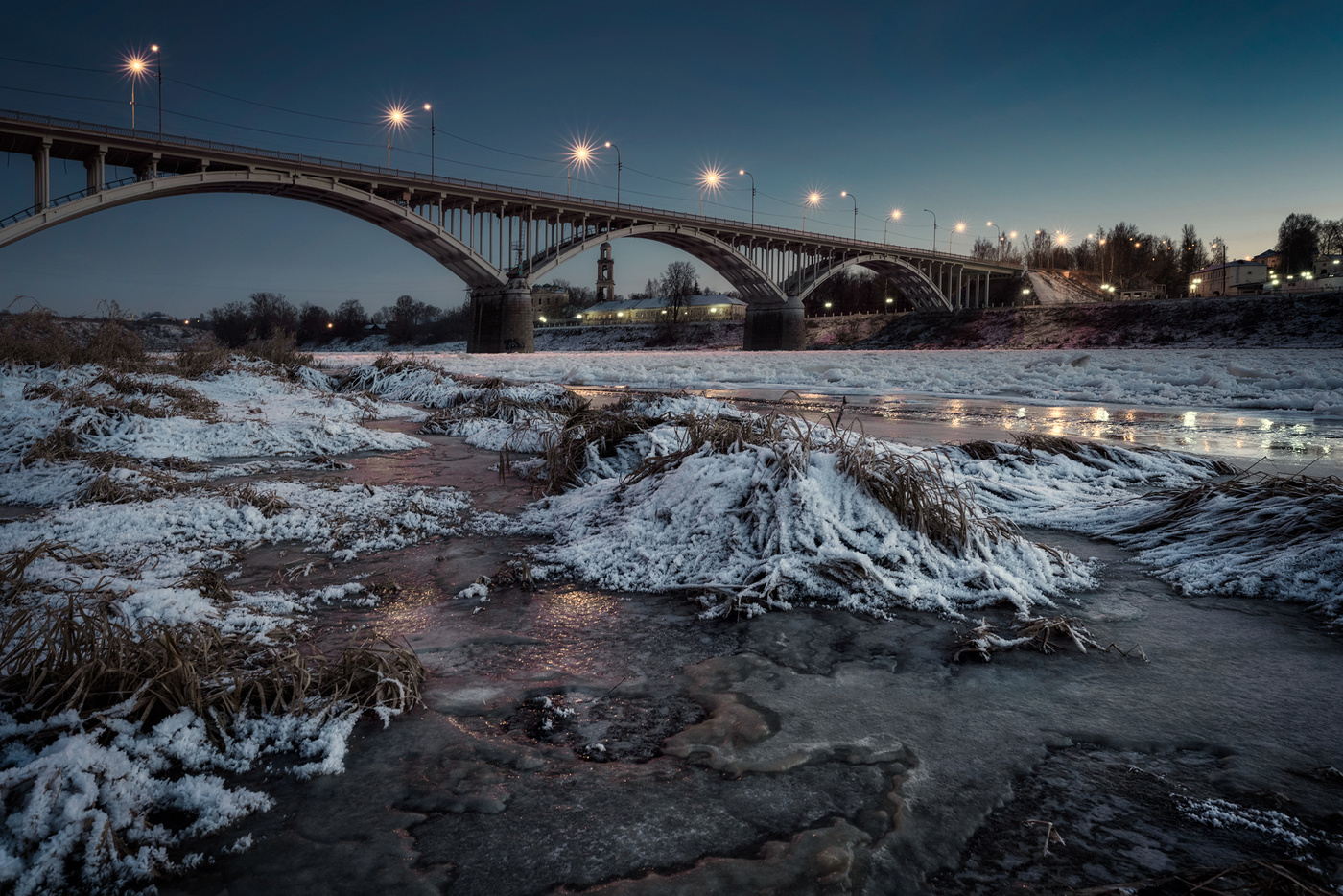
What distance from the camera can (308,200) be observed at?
4109 centimetres

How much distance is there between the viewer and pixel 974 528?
2863 mm

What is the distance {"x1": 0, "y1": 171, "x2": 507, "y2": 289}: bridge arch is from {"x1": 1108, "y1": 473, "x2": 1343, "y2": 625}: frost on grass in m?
40.8

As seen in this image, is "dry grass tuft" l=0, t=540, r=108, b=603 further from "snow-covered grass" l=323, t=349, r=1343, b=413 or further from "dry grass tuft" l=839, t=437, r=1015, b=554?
"snow-covered grass" l=323, t=349, r=1343, b=413

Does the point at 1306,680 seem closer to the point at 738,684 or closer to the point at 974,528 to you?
the point at 974,528

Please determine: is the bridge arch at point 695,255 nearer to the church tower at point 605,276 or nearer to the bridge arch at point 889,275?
the bridge arch at point 889,275

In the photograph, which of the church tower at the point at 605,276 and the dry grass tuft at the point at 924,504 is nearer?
the dry grass tuft at the point at 924,504

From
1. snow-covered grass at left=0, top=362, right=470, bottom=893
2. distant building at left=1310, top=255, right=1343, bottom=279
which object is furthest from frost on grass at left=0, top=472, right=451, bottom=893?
distant building at left=1310, top=255, right=1343, bottom=279

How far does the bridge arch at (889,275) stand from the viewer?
206ft

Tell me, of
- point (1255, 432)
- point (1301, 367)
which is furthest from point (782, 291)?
point (1255, 432)

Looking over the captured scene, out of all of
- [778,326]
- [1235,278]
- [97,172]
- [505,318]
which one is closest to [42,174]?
[97,172]

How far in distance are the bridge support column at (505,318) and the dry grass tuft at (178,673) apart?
47.5 m

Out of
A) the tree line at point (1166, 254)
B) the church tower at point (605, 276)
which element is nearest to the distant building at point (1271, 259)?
the tree line at point (1166, 254)

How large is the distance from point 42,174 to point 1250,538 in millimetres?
43114

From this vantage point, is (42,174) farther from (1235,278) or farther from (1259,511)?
(1235,278)
